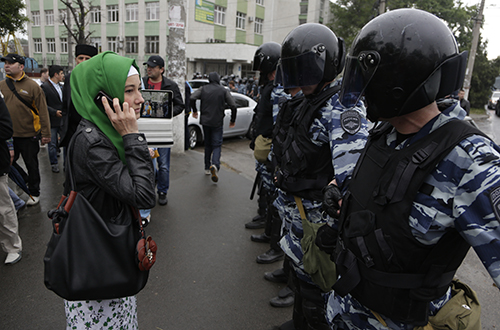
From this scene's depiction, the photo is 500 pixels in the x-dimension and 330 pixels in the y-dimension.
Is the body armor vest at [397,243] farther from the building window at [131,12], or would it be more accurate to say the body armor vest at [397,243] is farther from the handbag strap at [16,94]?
the building window at [131,12]

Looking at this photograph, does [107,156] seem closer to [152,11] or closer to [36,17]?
[152,11]

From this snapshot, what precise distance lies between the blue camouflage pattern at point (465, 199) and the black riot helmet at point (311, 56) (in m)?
1.18

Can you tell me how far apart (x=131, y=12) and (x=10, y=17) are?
16142 millimetres

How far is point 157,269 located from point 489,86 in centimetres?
3839

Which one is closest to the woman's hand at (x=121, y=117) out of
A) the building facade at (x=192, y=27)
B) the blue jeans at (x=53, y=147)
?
the blue jeans at (x=53, y=147)

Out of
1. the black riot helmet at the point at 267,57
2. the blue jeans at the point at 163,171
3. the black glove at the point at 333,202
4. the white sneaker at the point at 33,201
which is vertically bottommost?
the white sneaker at the point at 33,201

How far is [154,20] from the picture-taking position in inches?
1423

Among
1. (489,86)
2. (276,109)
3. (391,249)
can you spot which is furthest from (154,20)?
(391,249)

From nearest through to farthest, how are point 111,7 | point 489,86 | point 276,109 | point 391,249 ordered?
point 391,249 → point 276,109 → point 489,86 → point 111,7

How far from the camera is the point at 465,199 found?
3.53 ft

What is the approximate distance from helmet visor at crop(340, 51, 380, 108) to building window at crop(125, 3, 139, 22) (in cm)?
4156

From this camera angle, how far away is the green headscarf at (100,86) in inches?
68.0

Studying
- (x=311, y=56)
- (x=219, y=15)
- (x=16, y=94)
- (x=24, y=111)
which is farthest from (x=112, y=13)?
(x=311, y=56)

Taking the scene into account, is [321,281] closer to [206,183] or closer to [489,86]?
[206,183]
